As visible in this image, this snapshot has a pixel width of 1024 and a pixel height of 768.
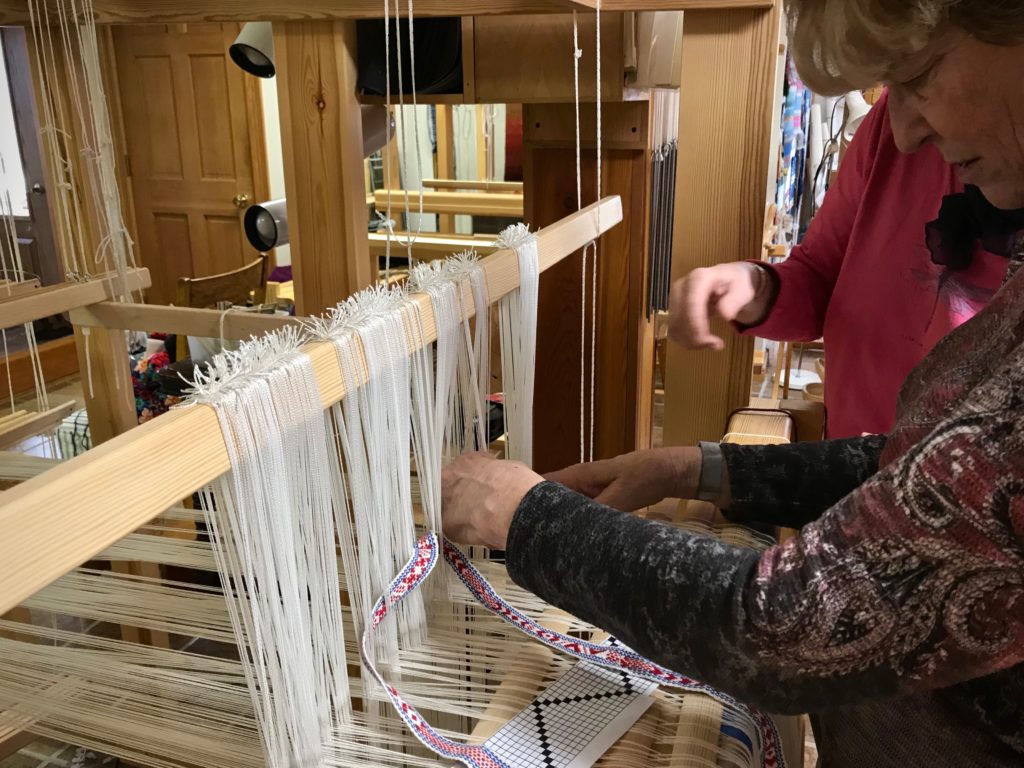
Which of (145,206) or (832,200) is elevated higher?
(832,200)

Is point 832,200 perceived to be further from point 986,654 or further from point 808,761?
point 808,761

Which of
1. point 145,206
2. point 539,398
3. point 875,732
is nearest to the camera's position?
point 875,732

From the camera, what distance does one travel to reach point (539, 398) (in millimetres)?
2105

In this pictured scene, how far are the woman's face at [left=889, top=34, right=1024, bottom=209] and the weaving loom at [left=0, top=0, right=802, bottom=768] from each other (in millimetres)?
389

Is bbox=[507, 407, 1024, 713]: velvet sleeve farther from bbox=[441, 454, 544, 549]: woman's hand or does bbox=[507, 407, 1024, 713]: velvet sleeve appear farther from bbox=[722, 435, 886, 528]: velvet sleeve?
bbox=[722, 435, 886, 528]: velvet sleeve

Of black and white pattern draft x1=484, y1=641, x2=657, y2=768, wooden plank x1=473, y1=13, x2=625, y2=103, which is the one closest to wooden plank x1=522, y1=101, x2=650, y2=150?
wooden plank x1=473, y1=13, x2=625, y2=103

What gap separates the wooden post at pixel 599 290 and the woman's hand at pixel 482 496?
1.06 m

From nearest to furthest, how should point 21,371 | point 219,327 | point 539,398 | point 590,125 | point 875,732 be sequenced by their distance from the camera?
point 875,732
point 219,327
point 590,125
point 539,398
point 21,371

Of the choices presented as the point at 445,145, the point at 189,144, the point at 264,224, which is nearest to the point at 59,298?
the point at 264,224

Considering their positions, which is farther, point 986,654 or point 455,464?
point 455,464

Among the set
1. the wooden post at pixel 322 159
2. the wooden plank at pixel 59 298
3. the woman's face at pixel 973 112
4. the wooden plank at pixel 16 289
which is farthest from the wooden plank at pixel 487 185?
the woman's face at pixel 973 112

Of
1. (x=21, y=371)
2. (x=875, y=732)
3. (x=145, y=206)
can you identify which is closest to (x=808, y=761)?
(x=875, y=732)

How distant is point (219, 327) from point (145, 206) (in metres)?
4.20

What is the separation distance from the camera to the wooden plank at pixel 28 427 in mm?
1656
